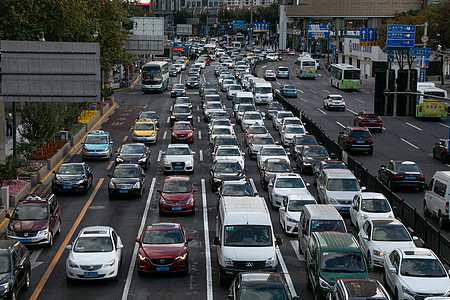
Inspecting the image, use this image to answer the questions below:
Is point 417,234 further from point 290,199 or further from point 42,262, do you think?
point 42,262

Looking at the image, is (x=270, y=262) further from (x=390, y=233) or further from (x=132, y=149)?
(x=132, y=149)

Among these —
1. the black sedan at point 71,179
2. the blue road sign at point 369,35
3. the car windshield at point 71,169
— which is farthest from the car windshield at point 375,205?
the blue road sign at point 369,35

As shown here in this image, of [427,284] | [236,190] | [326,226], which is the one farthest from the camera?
[236,190]

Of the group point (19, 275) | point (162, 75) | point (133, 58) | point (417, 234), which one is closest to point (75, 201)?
point (19, 275)

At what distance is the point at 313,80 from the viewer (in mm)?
104438

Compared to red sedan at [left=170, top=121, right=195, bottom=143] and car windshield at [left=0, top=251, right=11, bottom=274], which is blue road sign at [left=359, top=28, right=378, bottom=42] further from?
car windshield at [left=0, top=251, right=11, bottom=274]

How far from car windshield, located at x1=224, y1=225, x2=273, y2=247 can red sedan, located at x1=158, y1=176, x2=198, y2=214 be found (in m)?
8.98

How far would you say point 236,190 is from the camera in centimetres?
3170

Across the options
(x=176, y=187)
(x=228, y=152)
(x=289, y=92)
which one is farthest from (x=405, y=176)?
(x=289, y=92)

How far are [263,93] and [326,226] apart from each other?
47.5 meters

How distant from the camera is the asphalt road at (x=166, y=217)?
74.7ft

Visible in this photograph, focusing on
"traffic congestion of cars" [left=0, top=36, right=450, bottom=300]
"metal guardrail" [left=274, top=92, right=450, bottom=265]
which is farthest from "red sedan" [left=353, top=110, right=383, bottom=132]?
"metal guardrail" [left=274, top=92, right=450, bottom=265]

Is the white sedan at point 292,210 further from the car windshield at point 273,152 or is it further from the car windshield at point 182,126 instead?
the car windshield at point 182,126

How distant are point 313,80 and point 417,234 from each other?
7726 centimetres
